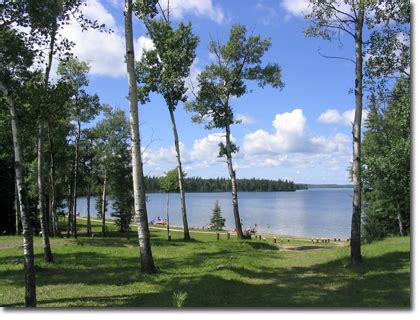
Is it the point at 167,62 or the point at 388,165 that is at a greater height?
the point at 167,62

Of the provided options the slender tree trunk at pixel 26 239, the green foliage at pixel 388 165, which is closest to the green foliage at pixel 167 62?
the green foliage at pixel 388 165

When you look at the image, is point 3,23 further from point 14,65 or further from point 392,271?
point 392,271

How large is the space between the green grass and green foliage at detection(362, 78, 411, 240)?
581 centimetres

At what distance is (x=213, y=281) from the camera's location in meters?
11.6

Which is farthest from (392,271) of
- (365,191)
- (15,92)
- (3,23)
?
(365,191)

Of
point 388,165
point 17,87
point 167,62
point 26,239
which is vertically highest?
point 167,62

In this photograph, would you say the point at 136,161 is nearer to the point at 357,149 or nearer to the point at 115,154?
the point at 357,149

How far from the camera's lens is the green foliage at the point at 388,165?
638 inches

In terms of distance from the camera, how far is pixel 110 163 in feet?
138

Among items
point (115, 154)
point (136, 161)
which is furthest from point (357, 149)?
point (115, 154)

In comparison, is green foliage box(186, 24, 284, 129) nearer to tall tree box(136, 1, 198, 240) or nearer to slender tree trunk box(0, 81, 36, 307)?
tall tree box(136, 1, 198, 240)

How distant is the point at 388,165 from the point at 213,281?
659 inches

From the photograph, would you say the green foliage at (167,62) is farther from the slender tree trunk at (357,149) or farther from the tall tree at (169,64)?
the slender tree trunk at (357,149)

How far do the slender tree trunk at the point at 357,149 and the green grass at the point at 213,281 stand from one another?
0.76 meters
